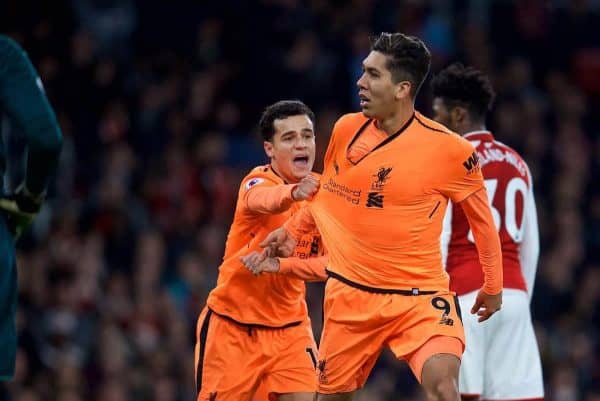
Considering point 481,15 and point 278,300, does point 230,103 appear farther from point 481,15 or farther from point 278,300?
point 278,300

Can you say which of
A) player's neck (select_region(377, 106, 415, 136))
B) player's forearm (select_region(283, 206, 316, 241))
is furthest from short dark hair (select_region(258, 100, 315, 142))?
player's neck (select_region(377, 106, 415, 136))

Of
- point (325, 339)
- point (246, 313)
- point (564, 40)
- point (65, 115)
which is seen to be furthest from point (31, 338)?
point (564, 40)

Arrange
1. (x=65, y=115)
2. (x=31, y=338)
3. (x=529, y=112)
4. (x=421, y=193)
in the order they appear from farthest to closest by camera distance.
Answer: (x=529, y=112), (x=65, y=115), (x=31, y=338), (x=421, y=193)

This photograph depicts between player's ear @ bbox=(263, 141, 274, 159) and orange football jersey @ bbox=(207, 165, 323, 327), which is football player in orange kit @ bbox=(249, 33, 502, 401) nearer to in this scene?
orange football jersey @ bbox=(207, 165, 323, 327)

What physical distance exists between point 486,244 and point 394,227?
1.68 feet

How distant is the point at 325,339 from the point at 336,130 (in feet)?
3.60

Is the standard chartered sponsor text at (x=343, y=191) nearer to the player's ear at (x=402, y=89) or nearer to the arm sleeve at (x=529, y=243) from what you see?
the player's ear at (x=402, y=89)

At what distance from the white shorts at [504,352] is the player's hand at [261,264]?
1.31 m

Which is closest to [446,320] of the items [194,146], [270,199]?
[270,199]

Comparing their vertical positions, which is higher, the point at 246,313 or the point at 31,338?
the point at 246,313

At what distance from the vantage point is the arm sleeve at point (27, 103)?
520 cm

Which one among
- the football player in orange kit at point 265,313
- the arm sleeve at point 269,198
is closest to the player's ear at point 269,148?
the football player in orange kit at point 265,313

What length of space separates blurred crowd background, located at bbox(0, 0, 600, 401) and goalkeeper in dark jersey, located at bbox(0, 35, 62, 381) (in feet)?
18.3

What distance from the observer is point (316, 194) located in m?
6.85
